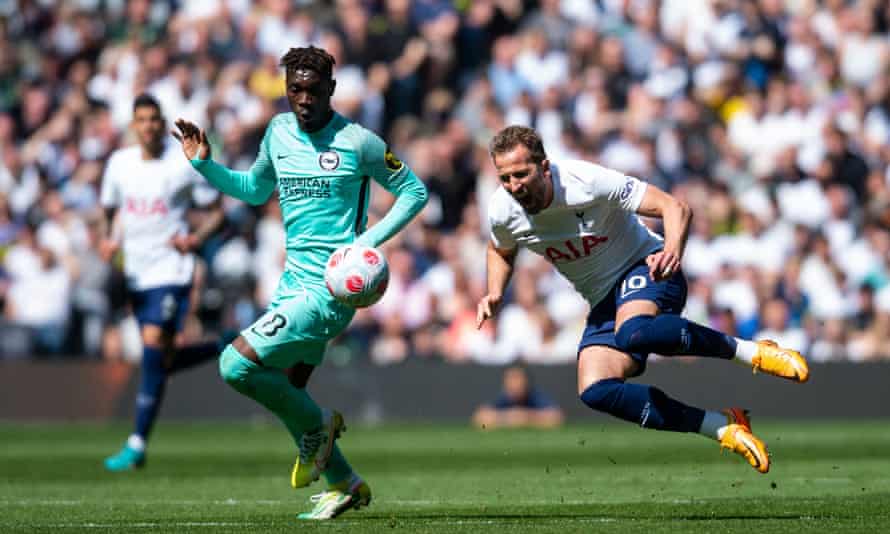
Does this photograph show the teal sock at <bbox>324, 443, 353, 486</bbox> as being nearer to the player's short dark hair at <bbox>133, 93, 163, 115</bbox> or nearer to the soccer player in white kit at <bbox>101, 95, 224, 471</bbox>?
the soccer player in white kit at <bbox>101, 95, 224, 471</bbox>

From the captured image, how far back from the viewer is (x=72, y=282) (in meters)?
20.1

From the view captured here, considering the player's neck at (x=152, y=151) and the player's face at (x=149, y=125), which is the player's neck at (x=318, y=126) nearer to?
the player's face at (x=149, y=125)

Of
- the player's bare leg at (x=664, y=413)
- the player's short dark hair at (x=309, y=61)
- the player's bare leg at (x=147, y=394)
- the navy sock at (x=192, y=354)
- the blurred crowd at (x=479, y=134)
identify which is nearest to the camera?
the player's bare leg at (x=664, y=413)

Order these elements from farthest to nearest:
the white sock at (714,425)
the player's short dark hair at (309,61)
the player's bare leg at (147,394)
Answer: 1. the player's bare leg at (147,394)
2. the player's short dark hair at (309,61)
3. the white sock at (714,425)

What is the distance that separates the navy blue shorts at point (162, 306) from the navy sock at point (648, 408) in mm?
5303

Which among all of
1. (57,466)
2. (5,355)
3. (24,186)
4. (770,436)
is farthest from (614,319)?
(24,186)

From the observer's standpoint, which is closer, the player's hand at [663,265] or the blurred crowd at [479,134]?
the player's hand at [663,265]

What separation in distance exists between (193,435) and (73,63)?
7.45 m

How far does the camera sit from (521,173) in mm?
8797

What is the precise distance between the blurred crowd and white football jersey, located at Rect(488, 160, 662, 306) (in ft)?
31.5

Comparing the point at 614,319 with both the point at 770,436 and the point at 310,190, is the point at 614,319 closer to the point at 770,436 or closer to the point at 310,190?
the point at 310,190

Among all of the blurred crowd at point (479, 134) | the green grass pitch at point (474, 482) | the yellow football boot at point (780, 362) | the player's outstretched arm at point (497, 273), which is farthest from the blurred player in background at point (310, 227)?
the blurred crowd at point (479, 134)

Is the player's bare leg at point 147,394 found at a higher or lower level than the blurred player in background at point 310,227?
lower

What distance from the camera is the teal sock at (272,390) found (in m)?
8.91
